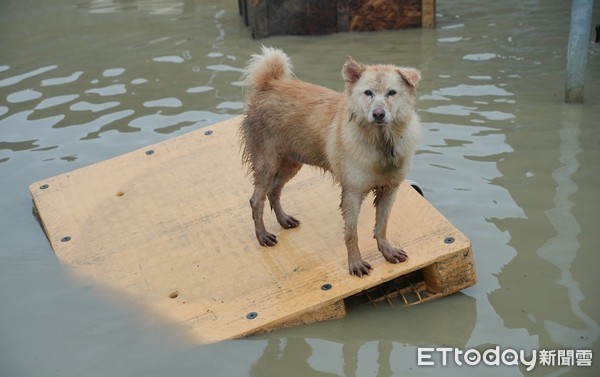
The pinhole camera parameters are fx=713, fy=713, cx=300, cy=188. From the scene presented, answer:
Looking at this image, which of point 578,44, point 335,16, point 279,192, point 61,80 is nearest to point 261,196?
point 279,192

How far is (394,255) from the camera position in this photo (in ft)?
14.1

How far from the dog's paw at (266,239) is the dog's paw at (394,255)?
2.56ft

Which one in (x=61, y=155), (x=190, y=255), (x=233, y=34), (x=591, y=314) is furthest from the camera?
(x=233, y=34)

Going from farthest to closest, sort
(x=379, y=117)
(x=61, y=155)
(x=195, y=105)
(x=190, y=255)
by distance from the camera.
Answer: (x=195, y=105)
(x=61, y=155)
(x=190, y=255)
(x=379, y=117)

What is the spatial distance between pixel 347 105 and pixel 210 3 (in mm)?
6463

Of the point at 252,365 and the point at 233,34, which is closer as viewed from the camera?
the point at 252,365

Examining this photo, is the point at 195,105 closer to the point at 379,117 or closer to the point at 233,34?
the point at 233,34

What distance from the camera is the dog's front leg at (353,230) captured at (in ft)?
13.9

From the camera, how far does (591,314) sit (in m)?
4.09

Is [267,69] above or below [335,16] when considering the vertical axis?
above

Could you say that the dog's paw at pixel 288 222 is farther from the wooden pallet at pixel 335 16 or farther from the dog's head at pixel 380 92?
the wooden pallet at pixel 335 16

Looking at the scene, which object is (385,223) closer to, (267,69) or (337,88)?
(267,69)

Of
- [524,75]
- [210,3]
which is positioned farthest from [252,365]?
[210,3]

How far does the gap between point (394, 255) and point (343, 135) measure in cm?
79
